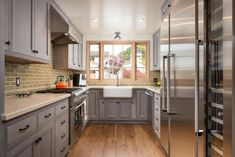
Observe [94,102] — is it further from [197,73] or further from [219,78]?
[219,78]

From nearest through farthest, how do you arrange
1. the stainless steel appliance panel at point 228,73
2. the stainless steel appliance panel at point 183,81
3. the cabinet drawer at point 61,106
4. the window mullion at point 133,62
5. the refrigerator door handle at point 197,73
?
the stainless steel appliance panel at point 228,73 < the refrigerator door handle at point 197,73 < the stainless steel appliance panel at point 183,81 < the cabinet drawer at point 61,106 < the window mullion at point 133,62

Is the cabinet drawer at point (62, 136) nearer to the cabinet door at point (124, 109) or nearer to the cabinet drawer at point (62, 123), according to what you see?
the cabinet drawer at point (62, 123)

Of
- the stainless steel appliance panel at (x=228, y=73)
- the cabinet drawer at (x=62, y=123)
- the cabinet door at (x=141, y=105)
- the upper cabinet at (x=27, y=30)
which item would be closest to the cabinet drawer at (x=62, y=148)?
the cabinet drawer at (x=62, y=123)

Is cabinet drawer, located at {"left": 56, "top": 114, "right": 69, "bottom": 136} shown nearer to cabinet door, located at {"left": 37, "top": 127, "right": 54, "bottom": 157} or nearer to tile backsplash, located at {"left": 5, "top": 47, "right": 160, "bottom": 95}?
cabinet door, located at {"left": 37, "top": 127, "right": 54, "bottom": 157}

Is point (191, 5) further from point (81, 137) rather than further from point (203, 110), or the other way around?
point (81, 137)

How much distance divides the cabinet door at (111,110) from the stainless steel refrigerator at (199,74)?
311 centimetres

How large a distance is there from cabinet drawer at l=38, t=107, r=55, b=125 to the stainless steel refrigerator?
1.30 metres

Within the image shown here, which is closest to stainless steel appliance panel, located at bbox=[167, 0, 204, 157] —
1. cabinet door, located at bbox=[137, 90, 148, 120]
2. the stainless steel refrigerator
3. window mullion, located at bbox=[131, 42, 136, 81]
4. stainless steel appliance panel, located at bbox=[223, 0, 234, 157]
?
the stainless steel refrigerator

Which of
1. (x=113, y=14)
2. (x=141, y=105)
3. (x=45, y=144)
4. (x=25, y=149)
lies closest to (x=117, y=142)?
(x=141, y=105)

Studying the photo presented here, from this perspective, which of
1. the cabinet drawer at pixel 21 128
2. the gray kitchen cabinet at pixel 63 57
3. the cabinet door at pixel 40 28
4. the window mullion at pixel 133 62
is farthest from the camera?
the window mullion at pixel 133 62

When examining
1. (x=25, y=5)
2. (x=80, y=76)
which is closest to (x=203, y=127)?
(x=25, y=5)

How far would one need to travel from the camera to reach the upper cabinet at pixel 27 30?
191 centimetres

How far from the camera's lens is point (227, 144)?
1.19m

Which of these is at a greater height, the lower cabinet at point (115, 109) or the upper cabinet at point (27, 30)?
the upper cabinet at point (27, 30)
